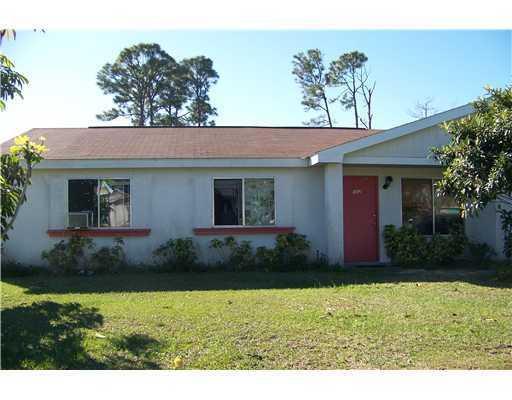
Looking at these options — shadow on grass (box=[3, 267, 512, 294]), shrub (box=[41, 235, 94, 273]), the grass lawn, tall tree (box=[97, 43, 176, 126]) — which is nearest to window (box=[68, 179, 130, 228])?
shrub (box=[41, 235, 94, 273])

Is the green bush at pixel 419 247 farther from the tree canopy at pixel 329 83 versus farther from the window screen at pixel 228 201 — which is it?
the tree canopy at pixel 329 83

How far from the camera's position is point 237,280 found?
9227 mm

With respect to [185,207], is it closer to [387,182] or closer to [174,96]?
[387,182]

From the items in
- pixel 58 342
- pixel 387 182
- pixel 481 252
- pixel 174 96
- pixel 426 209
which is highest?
pixel 174 96

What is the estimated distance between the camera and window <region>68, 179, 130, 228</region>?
10.8 meters

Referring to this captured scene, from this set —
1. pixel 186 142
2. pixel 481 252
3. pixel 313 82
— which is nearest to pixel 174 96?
pixel 313 82

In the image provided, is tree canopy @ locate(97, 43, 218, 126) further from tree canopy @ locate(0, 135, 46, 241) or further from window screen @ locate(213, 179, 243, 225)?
tree canopy @ locate(0, 135, 46, 241)

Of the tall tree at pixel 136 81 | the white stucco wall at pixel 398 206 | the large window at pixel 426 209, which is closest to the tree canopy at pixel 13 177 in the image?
the white stucco wall at pixel 398 206

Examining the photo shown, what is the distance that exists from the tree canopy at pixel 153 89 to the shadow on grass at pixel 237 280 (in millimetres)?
26870

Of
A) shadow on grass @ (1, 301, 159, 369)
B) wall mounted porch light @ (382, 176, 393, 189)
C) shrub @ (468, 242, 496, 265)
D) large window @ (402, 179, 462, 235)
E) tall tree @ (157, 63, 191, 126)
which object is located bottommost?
shadow on grass @ (1, 301, 159, 369)

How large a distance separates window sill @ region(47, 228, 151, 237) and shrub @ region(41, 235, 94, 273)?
0.55 ft

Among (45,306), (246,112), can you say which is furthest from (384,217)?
(246,112)

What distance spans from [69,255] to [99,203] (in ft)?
4.69

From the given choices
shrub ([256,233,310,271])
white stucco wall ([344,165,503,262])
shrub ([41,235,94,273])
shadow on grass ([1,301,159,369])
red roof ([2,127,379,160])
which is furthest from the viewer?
white stucco wall ([344,165,503,262])
